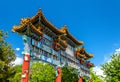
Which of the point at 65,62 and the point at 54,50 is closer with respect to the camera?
the point at 54,50

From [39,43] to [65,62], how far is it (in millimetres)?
4474

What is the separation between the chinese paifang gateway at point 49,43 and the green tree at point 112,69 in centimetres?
247

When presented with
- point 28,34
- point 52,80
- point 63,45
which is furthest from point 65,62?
point 52,80

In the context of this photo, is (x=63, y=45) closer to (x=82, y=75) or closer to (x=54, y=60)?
(x=54, y=60)

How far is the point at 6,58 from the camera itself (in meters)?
22.4

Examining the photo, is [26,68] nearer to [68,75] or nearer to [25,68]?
[25,68]

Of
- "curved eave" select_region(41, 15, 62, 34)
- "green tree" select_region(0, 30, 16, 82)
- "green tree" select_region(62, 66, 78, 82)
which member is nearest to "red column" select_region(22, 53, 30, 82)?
"curved eave" select_region(41, 15, 62, 34)

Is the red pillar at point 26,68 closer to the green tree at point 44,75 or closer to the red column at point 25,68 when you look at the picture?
the red column at point 25,68

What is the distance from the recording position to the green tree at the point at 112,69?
2478cm

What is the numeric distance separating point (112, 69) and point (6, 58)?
1089cm

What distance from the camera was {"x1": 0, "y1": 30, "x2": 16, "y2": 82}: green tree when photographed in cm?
2208

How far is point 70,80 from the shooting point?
105ft

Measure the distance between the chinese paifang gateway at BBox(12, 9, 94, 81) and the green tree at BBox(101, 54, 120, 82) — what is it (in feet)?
8.10

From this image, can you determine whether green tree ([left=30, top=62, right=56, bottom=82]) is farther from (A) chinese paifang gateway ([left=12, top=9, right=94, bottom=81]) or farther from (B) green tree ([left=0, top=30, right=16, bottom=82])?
(B) green tree ([left=0, top=30, right=16, bottom=82])
